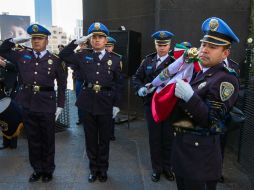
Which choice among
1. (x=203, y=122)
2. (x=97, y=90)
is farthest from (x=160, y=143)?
(x=203, y=122)

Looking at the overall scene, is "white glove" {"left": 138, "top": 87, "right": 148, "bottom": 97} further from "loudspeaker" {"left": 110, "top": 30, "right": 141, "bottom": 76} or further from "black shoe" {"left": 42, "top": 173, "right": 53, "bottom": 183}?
"loudspeaker" {"left": 110, "top": 30, "right": 141, "bottom": 76}

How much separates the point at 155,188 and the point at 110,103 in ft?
4.03

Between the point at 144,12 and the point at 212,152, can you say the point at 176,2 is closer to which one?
the point at 144,12

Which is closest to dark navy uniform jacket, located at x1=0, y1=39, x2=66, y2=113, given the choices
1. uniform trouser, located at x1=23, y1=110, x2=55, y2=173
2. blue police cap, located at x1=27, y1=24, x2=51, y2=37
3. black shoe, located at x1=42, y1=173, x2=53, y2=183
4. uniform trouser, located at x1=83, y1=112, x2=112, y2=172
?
uniform trouser, located at x1=23, y1=110, x2=55, y2=173

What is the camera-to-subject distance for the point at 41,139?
13.7ft

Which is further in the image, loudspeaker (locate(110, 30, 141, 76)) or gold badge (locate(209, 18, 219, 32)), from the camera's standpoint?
loudspeaker (locate(110, 30, 141, 76))

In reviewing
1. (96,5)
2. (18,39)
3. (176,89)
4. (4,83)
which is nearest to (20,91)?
(18,39)

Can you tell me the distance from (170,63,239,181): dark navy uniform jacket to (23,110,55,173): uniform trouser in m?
2.12

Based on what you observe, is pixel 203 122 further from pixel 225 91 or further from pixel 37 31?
pixel 37 31

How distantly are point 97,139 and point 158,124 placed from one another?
0.85m

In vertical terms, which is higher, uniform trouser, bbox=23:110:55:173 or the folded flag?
the folded flag

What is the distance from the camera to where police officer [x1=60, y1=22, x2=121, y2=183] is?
13.2ft

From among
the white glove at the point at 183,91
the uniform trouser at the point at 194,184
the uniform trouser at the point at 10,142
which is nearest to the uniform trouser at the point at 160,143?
the uniform trouser at the point at 194,184

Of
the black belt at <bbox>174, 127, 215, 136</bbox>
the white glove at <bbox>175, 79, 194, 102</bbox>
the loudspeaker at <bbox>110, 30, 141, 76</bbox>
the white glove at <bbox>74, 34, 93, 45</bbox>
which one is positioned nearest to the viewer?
the white glove at <bbox>175, 79, 194, 102</bbox>
